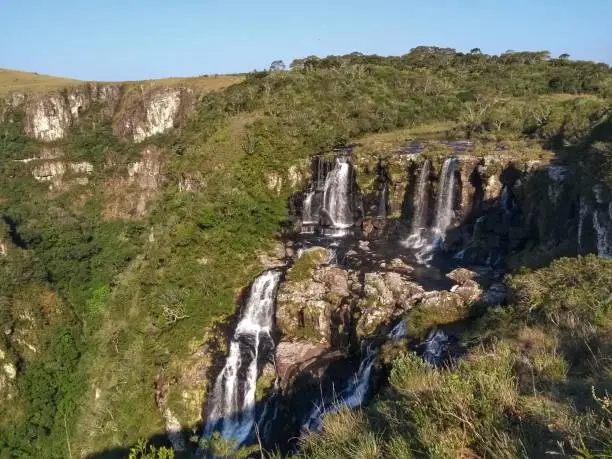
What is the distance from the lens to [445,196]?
26938 millimetres

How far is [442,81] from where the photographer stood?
51.5m

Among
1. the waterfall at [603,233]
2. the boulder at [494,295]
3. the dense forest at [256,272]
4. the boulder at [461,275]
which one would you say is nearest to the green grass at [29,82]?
the dense forest at [256,272]

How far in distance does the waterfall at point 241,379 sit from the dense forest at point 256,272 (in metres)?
0.76

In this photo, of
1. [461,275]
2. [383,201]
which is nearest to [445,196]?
[383,201]

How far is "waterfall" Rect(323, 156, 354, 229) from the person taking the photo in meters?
30.0

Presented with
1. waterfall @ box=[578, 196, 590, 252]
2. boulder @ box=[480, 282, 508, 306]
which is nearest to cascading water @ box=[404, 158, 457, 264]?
boulder @ box=[480, 282, 508, 306]

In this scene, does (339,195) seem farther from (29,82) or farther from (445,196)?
(29,82)

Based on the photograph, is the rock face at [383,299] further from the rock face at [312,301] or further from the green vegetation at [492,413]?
the green vegetation at [492,413]

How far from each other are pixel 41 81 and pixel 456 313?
80835 mm

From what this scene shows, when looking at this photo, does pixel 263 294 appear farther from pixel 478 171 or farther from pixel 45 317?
pixel 45 317

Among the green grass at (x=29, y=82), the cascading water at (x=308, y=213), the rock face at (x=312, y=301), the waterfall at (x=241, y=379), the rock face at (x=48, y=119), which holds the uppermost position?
the green grass at (x=29, y=82)

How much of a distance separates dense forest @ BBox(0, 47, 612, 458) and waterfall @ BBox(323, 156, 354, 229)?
2684mm

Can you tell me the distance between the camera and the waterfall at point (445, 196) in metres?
26.5

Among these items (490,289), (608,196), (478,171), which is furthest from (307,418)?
(478,171)
